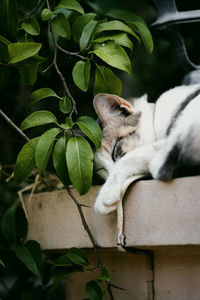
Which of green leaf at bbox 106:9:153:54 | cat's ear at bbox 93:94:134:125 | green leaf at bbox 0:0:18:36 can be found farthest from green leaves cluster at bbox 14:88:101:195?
green leaf at bbox 106:9:153:54

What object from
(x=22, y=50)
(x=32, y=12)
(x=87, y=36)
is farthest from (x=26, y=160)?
(x=32, y=12)

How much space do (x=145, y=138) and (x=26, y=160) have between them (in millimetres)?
375

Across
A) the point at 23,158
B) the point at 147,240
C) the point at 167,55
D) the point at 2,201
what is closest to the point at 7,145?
the point at 2,201

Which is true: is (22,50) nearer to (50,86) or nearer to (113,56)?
(113,56)

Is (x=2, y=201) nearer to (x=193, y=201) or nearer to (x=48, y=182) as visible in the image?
(x=48, y=182)

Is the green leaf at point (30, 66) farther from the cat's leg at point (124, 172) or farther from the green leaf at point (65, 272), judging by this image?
the green leaf at point (65, 272)

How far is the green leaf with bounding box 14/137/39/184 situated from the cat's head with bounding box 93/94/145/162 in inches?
9.9

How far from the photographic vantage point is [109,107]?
52.9 inches

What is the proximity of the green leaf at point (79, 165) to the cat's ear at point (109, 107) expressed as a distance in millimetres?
208

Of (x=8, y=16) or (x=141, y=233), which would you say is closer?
(x=141, y=233)

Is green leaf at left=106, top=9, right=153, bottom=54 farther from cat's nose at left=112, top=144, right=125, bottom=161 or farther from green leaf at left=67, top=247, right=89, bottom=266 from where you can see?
green leaf at left=67, top=247, right=89, bottom=266

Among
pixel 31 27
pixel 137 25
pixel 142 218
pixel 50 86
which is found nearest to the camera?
pixel 142 218

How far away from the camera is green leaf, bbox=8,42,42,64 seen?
1.17 metres

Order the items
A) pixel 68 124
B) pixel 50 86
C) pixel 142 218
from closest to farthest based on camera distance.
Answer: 1. pixel 142 218
2. pixel 68 124
3. pixel 50 86
